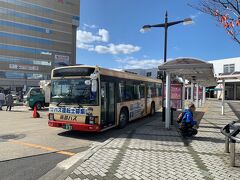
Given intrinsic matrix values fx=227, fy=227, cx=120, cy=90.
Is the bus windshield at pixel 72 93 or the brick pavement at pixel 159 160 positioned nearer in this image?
the brick pavement at pixel 159 160

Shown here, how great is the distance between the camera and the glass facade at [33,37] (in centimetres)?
6806

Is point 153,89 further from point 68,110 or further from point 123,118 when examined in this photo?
point 68,110

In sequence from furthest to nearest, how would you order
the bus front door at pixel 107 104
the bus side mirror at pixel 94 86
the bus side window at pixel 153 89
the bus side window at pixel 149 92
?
the bus side window at pixel 153 89, the bus side window at pixel 149 92, the bus front door at pixel 107 104, the bus side mirror at pixel 94 86

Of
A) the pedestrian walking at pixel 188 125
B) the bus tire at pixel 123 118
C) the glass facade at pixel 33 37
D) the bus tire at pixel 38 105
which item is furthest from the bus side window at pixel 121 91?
the glass facade at pixel 33 37

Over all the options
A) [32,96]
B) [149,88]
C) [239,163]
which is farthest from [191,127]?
[32,96]

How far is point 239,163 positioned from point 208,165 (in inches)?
33.2

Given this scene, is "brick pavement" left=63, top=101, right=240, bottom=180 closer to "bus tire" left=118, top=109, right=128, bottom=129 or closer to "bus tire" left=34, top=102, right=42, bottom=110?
"bus tire" left=118, top=109, right=128, bottom=129

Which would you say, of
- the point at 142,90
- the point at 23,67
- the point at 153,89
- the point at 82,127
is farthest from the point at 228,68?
the point at 23,67

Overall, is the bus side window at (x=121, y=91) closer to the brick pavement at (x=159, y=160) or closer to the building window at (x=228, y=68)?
the brick pavement at (x=159, y=160)

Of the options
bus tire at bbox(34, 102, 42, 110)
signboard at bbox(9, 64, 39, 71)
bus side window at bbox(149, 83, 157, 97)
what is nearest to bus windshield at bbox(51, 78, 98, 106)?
bus side window at bbox(149, 83, 157, 97)

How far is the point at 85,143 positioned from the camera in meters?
7.91

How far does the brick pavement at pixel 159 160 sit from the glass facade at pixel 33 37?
60201mm

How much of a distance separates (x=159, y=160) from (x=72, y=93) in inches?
175

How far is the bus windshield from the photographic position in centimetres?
845
